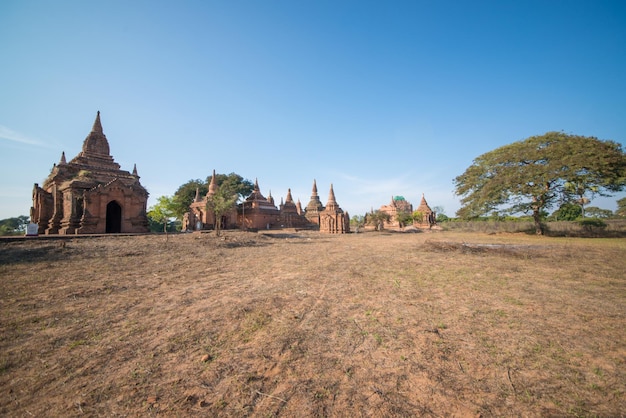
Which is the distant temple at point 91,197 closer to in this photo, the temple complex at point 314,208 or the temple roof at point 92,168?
the temple roof at point 92,168

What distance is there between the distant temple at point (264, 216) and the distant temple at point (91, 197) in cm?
759

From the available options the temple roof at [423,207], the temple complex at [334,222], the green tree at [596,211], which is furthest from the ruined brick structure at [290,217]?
the green tree at [596,211]

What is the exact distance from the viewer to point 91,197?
17.2m

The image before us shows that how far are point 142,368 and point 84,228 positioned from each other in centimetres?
1910

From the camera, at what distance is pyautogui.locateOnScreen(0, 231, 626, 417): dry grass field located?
92.9 inches

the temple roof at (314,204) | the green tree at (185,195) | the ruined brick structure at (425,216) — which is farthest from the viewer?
the ruined brick structure at (425,216)

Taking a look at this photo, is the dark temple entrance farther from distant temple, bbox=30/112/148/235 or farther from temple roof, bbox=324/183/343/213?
temple roof, bbox=324/183/343/213

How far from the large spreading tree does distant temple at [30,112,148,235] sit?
3041cm

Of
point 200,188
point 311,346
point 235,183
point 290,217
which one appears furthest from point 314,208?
point 311,346

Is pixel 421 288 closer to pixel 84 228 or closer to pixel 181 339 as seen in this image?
pixel 181 339

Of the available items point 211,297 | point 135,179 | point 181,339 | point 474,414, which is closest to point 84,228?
point 135,179

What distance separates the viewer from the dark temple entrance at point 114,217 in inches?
783

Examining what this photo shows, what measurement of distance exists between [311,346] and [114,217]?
917 inches

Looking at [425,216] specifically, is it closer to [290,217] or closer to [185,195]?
[290,217]
